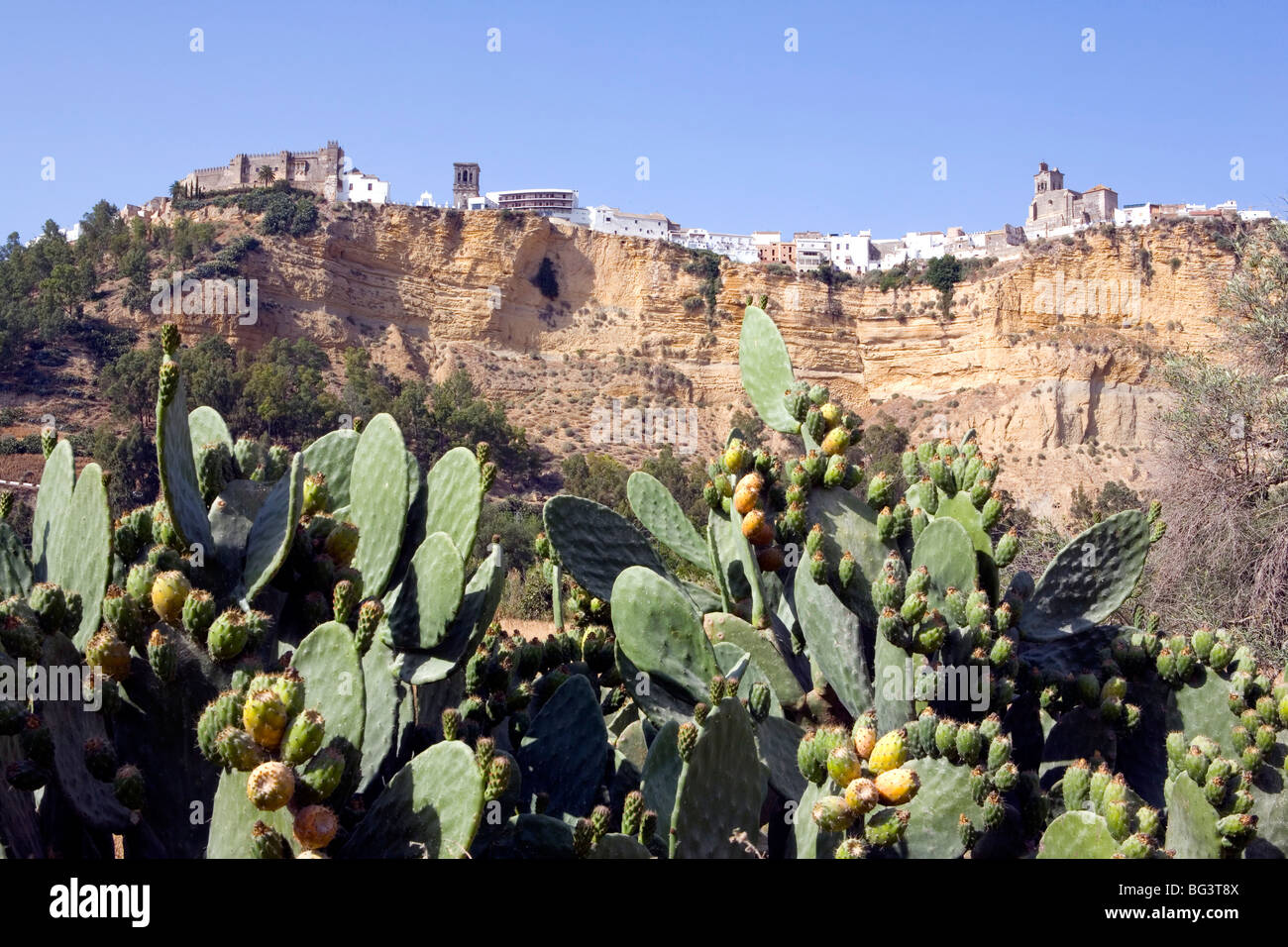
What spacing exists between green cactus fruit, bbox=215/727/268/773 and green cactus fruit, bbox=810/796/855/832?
1.03 metres

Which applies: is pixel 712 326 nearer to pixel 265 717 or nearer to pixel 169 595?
pixel 169 595

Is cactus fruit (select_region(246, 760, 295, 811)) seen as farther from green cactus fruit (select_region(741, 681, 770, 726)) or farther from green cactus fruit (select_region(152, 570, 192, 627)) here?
green cactus fruit (select_region(741, 681, 770, 726))

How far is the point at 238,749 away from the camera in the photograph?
1607 millimetres

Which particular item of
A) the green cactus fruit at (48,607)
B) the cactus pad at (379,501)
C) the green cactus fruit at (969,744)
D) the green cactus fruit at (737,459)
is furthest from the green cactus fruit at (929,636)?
the green cactus fruit at (48,607)

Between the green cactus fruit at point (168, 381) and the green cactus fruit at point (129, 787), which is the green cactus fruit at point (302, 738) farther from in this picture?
the green cactus fruit at point (168, 381)

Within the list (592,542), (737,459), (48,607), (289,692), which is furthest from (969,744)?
(48,607)

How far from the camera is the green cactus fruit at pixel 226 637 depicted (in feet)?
6.24

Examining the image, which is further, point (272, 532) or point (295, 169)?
point (295, 169)

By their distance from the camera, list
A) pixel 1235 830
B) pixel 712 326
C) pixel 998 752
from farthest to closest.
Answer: pixel 712 326, pixel 998 752, pixel 1235 830

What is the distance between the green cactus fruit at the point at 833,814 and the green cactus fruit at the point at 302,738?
0.95 meters

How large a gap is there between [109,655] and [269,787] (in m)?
0.58

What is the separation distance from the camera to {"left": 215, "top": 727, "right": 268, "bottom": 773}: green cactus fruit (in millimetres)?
1605
